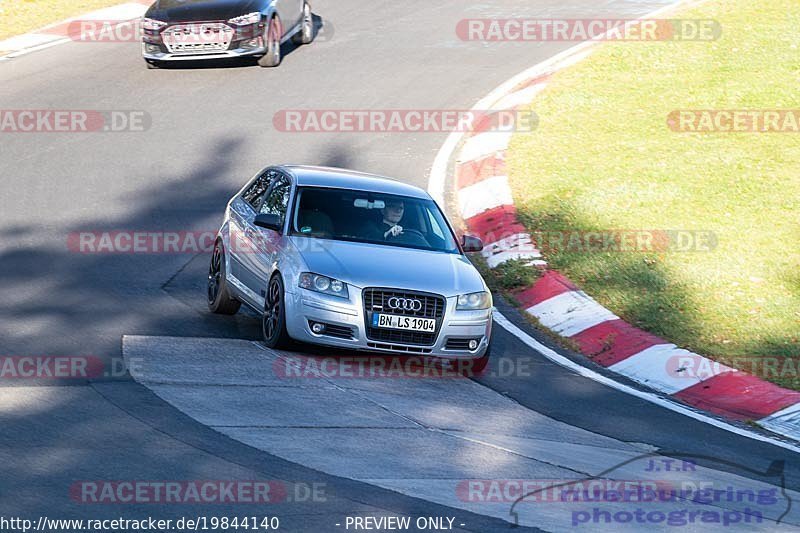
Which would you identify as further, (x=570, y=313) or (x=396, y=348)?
(x=570, y=313)

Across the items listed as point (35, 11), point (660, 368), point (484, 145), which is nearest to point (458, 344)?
point (660, 368)

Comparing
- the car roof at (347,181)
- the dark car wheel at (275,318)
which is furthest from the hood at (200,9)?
the dark car wheel at (275,318)

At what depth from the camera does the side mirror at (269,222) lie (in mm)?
11883

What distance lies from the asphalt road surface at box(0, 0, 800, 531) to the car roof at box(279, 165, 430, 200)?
1.52 m

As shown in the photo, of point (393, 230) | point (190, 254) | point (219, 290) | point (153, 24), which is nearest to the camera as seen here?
point (393, 230)

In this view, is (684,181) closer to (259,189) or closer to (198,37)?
(259,189)

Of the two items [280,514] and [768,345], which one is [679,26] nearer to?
[768,345]

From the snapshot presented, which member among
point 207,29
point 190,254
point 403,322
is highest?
point 207,29

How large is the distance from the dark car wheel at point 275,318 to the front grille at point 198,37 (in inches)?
413

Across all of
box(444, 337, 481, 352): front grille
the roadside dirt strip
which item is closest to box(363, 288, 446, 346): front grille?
box(444, 337, 481, 352): front grille

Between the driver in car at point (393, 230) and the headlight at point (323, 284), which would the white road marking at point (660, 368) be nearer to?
the driver in car at point (393, 230)

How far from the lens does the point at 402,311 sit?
1095 cm

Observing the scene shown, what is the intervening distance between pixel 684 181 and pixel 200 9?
8959 millimetres

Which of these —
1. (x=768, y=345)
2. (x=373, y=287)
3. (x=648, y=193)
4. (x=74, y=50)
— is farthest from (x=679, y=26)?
(x=373, y=287)
